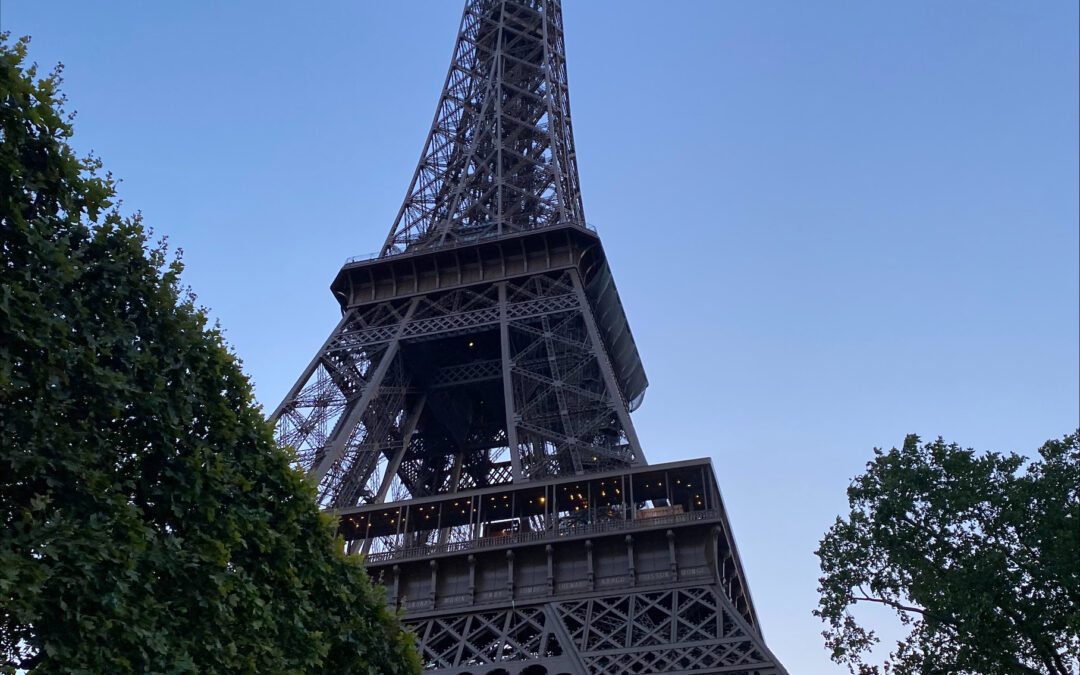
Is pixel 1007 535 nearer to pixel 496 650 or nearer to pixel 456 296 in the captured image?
pixel 496 650

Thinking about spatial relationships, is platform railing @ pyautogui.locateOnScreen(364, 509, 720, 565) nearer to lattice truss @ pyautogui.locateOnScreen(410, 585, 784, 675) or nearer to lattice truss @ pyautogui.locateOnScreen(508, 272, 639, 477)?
lattice truss @ pyautogui.locateOnScreen(410, 585, 784, 675)

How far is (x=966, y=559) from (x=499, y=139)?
3581cm

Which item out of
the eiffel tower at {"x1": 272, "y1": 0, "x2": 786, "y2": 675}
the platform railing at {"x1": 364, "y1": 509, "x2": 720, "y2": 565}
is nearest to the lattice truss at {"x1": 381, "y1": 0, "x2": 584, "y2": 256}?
the eiffel tower at {"x1": 272, "y1": 0, "x2": 786, "y2": 675}

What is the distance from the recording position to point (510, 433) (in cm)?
3441

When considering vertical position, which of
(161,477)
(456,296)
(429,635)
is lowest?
(161,477)

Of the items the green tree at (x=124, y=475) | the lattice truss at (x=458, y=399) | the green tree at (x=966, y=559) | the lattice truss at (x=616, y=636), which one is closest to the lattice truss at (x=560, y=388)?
the lattice truss at (x=458, y=399)

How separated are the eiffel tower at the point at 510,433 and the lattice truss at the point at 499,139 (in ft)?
0.48

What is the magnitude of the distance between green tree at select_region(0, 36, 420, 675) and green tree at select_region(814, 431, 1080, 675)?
1021 centimetres

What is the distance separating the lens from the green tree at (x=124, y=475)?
38.1ft

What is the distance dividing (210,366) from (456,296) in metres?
27.2

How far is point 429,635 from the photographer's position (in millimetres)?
28250

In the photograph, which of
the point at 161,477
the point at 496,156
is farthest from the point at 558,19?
the point at 161,477

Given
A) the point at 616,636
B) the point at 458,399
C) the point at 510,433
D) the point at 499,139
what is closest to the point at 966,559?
the point at 616,636

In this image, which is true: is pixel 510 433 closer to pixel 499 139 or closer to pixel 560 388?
pixel 560 388
